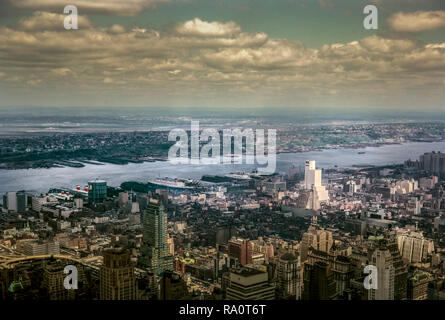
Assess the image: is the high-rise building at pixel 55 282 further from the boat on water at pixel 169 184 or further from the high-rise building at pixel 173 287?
the boat on water at pixel 169 184

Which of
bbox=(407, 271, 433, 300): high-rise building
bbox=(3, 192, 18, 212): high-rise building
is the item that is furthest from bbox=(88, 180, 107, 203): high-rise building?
bbox=(407, 271, 433, 300): high-rise building

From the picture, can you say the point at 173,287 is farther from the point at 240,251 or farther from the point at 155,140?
the point at 155,140

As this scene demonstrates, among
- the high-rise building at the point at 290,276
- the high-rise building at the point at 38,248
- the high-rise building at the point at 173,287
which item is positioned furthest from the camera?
the high-rise building at the point at 38,248

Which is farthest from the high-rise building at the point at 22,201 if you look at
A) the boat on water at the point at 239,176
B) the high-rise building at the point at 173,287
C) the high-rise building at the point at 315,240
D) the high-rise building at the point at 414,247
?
the high-rise building at the point at 414,247

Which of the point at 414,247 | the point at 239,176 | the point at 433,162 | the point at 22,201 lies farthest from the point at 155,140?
the point at 433,162
